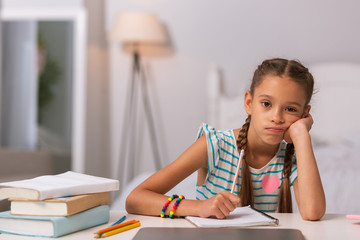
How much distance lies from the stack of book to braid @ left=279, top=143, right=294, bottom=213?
539mm

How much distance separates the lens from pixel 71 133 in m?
3.43

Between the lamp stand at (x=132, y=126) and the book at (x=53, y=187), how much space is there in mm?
2727

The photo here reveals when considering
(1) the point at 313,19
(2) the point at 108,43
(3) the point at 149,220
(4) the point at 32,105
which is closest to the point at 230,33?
(1) the point at 313,19

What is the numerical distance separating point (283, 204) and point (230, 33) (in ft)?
8.26

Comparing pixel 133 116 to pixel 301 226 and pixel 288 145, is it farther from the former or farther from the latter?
pixel 301 226

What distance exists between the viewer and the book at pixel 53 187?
83 centimetres

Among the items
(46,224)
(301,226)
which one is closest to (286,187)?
(301,226)

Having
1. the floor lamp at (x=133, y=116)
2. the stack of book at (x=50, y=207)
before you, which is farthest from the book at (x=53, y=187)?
the floor lamp at (x=133, y=116)

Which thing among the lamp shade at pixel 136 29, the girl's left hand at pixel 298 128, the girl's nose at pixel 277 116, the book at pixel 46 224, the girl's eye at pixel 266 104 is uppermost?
the lamp shade at pixel 136 29

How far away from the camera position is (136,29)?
339 cm

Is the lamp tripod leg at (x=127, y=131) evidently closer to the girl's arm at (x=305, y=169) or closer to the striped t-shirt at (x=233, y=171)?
the striped t-shirt at (x=233, y=171)

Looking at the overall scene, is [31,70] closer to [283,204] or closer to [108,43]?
[108,43]

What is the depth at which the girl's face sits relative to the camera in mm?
1133

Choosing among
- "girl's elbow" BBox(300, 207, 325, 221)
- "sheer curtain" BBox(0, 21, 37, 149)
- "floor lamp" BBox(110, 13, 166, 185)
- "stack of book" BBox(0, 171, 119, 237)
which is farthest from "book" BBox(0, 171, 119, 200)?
"floor lamp" BBox(110, 13, 166, 185)
